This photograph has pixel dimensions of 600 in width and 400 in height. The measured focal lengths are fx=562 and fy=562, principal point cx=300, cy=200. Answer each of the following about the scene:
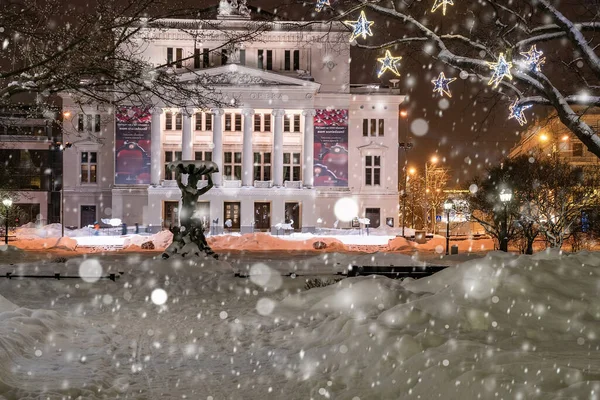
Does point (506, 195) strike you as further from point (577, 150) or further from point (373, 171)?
point (577, 150)

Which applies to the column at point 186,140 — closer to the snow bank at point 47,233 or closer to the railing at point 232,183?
the railing at point 232,183

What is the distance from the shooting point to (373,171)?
61.1 m

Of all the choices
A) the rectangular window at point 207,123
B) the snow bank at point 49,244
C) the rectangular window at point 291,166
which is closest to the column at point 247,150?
the rectangular window at point 291,166

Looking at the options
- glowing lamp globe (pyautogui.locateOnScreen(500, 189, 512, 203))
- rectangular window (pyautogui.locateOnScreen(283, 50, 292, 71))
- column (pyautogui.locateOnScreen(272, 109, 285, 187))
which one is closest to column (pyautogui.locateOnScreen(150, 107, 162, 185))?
column (pyautogui.locateOnScreen(272, 109, 285, 187))

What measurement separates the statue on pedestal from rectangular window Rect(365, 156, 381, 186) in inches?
1624

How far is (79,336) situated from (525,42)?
10.9 meters

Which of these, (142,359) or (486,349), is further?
(142,359)

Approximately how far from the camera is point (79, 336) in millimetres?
9562

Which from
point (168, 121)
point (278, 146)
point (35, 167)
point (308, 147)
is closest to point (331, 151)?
point (308, 147)

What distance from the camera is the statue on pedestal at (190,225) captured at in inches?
737

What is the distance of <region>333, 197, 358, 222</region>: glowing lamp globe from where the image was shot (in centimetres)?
5809

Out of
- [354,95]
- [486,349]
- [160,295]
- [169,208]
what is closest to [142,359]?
[486,349]

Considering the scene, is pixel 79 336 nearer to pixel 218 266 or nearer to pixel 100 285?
pixel 100 285

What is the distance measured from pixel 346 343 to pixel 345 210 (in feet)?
166
